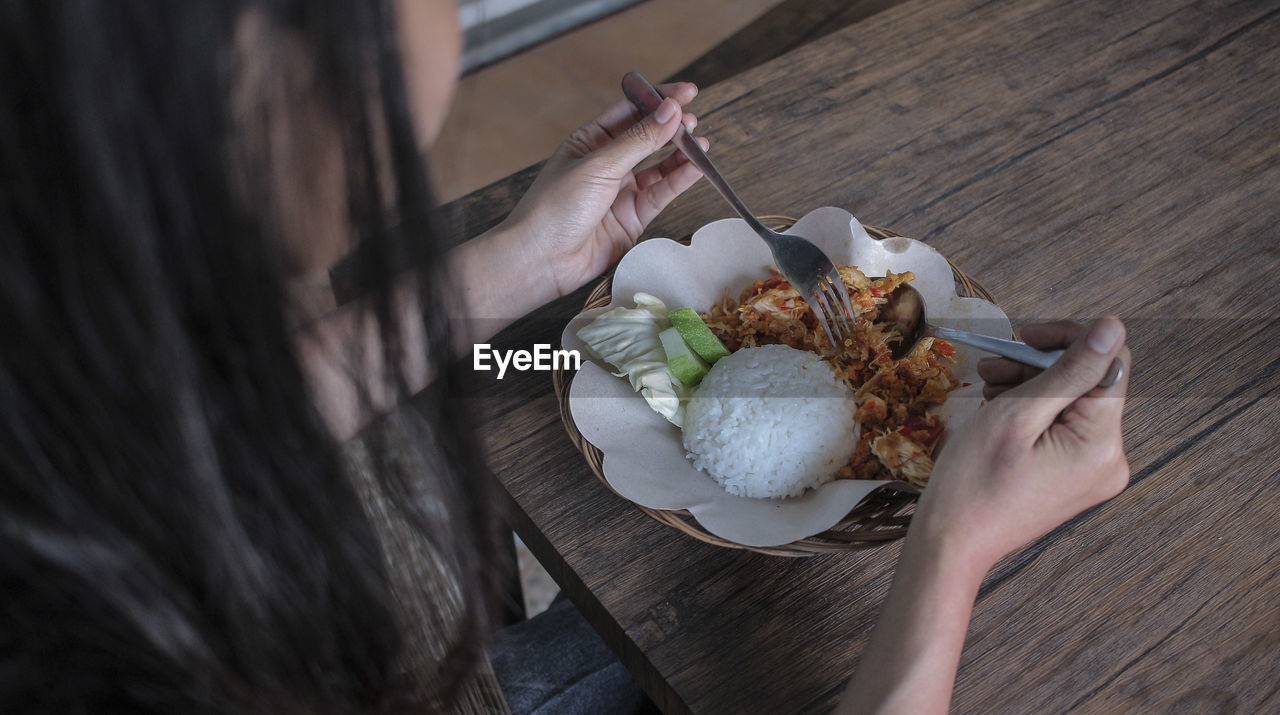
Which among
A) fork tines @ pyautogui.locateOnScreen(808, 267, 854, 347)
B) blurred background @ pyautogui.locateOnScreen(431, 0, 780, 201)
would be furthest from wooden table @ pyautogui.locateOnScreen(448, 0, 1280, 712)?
blurred background @ pyautogui.locateOnScreen(431, 0, 780, 201)

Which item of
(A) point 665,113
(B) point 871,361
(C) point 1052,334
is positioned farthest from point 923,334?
(A) point 665,113

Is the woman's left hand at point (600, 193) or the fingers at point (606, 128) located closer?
the woman's left hand at point (600, 193)

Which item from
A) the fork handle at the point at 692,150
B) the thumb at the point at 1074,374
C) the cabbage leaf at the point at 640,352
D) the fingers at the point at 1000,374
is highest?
the fork handle at the point at 692,150

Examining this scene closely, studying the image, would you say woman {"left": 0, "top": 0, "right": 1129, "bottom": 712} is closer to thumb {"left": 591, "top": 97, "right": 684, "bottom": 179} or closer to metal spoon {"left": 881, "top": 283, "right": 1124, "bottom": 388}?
metal spoon {"left": 881, "top": 283, "right": 1124, "bottom": 388}

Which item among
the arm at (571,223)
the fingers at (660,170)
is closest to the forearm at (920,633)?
the arm at (571,223)

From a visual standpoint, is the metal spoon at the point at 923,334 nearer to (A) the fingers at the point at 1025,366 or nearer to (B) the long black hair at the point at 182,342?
(A) the fingers at the point at 1025,366

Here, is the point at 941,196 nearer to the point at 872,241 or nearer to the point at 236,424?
the point at 872,241

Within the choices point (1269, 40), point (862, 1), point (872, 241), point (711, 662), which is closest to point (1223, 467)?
point (872, 241)
